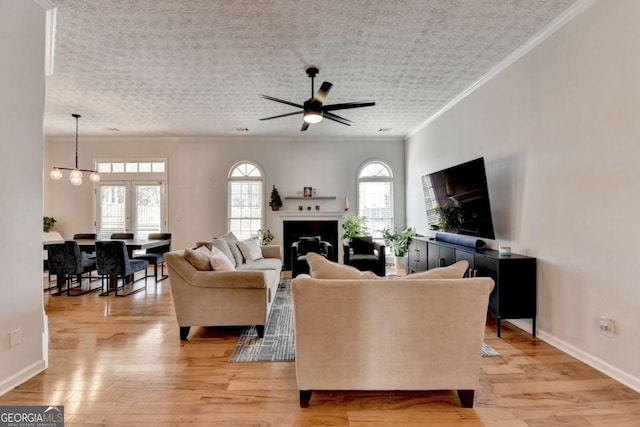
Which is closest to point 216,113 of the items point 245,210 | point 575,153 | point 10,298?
point 245,210

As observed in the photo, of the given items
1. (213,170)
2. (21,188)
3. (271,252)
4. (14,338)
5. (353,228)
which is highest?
(213,170)

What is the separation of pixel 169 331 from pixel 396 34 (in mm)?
3819

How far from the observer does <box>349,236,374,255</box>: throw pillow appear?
5.71 metres

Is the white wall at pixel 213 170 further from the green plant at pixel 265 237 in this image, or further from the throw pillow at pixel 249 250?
the throw pillow at pixel 249 250

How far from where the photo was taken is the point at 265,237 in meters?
6.68

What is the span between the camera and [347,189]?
691cm

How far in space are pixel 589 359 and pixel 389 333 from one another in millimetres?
1915

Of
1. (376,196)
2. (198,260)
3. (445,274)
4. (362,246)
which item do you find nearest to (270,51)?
(198,260)

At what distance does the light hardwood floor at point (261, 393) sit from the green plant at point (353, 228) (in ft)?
12.6

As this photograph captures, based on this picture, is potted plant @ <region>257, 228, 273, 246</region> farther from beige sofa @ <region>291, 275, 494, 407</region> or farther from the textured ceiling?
beige sofa @ <region>291, 275, 494, 407</region>

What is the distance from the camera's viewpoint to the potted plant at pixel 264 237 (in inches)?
263

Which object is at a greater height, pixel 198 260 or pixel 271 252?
pixel 198 260

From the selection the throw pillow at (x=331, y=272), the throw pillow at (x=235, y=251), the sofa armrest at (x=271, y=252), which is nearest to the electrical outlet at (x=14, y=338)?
the throw pillow at (x=331, y=272)

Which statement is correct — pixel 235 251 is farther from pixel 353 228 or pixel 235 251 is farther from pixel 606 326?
pixel 606 326
